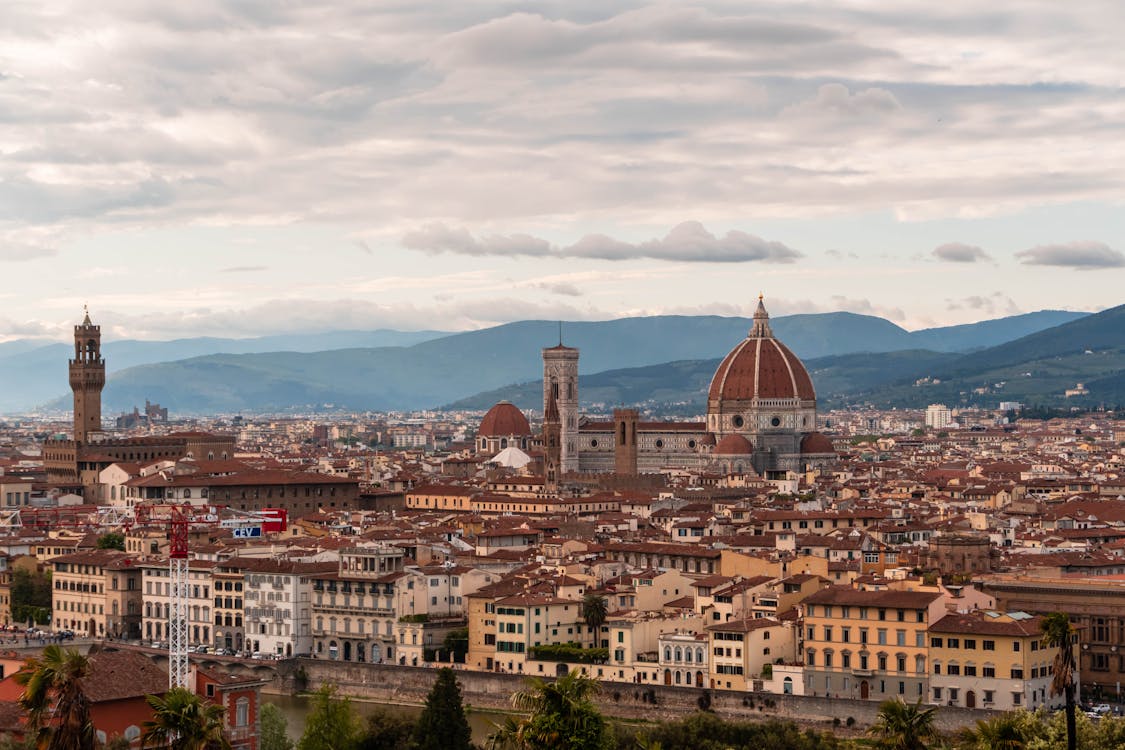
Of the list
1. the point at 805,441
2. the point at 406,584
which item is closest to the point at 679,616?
the point at 406,584

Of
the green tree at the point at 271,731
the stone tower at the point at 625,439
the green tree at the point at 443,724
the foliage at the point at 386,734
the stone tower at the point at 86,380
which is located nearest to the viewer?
the green tree at the point at 271,731

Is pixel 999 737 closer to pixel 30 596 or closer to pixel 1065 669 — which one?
pixel 1065 669

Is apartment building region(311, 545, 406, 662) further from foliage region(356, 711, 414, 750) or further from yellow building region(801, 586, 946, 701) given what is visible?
foliage region(356, 711, 414, 750)

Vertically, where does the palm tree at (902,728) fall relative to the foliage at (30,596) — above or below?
above

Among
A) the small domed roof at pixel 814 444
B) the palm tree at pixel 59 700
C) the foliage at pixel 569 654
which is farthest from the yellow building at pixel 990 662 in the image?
the small domed roof at pixel 814 444

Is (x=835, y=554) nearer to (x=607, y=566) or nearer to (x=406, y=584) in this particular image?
(x=607, y=566)

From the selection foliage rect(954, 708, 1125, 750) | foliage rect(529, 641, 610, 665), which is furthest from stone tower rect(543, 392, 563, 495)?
foliage rect(954, 708, 1125, 750)

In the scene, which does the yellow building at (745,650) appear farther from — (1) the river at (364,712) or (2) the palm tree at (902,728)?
(2) the palm tree at (902,728)
